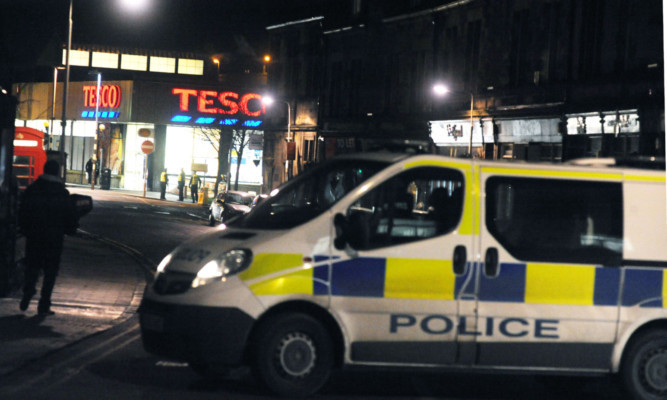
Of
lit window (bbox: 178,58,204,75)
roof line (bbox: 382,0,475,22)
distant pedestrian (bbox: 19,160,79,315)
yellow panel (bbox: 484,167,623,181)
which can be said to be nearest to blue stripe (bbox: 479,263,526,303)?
yellow panel (bbox: 484,167,623,181)

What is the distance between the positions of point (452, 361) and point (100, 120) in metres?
61.4

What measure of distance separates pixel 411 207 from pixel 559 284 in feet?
4.24

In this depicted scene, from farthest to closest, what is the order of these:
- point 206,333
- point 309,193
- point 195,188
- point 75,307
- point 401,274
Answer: point 195,188, point 75,307, point 309,193, point 401,274, point 206,333

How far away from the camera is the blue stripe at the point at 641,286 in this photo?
7.94m

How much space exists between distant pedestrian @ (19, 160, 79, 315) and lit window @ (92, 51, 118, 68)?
246 ft

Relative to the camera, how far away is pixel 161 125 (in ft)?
217

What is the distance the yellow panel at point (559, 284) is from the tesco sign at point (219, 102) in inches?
2115

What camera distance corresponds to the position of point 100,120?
66562 millimetres

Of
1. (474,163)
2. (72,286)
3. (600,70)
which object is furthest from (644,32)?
(474,163)

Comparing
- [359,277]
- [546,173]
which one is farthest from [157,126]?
[359,277]

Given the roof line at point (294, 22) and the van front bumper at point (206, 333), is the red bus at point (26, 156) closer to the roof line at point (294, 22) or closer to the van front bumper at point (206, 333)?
the roof line at point (294, 22)

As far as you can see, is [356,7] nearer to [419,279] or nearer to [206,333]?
[419,279]

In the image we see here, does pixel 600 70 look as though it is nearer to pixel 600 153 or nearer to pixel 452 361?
pixel 600 153

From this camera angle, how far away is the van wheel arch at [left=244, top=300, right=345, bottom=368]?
7.46 metres
